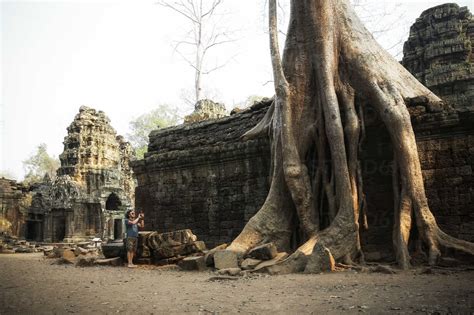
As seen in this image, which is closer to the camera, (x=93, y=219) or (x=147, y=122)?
(x=93, y=219)

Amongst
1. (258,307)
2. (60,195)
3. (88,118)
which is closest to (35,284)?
(258,307)

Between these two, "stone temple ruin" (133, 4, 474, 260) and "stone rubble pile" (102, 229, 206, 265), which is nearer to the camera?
"stone temple ruin" (133, 4, 474, 260)

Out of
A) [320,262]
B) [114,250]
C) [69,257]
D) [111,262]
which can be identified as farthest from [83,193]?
[320,262]

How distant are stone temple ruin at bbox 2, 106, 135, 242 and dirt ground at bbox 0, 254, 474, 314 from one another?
15.9 meters

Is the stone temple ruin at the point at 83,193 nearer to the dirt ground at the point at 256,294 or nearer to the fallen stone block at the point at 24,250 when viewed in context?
the fallen stone block at the point at 24,250

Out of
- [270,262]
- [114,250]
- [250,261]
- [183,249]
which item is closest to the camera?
[270,262]

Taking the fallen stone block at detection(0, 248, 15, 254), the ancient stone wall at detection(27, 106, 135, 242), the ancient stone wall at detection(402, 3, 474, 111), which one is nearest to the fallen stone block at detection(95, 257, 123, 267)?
the fallen stone block at detection(0, 248, 15, 254)

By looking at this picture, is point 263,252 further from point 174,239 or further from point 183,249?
point 174,239

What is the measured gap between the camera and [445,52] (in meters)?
9.41

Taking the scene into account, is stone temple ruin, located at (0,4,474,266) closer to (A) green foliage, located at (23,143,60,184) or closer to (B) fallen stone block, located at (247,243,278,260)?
(B) fallen stone block, located at (247,243,278,260)

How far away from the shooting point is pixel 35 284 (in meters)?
4.40

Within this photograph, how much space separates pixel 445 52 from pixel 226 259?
25.4 ft

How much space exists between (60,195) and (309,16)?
56.2 feet

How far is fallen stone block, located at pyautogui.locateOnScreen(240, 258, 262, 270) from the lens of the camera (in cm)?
486
